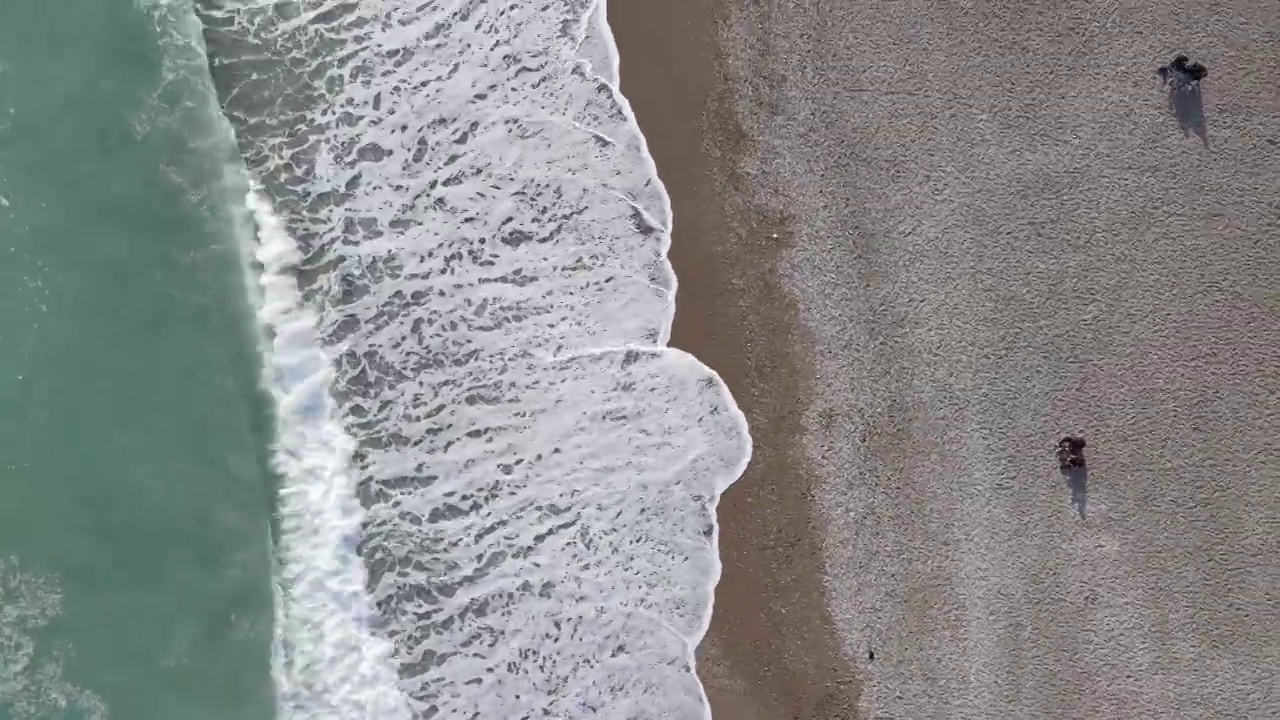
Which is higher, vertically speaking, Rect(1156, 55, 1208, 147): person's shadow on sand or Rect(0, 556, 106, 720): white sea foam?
Rect(1156, 55, 1208, 147): person's shadow on sand

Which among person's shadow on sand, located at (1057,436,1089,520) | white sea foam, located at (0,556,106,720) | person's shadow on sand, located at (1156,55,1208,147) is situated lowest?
white sea foam, located at (0,556,106,720)

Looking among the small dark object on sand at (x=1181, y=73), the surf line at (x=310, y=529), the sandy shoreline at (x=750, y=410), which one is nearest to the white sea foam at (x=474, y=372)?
the surf line at (x=310, y=529)

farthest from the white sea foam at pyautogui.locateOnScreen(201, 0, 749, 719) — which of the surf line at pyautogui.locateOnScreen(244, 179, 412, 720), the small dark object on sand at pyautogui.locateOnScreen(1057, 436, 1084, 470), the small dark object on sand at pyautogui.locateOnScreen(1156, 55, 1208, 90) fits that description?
the small dark object on sand at pyautogui.locateOnScreen(1156, 55, 1208, 90)

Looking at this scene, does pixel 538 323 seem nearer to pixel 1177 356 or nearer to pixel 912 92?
pixel 912 92

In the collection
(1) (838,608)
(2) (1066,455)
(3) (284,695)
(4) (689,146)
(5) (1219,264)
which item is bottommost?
(3) (284,695)

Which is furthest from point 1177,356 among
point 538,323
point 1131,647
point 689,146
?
point 538,323

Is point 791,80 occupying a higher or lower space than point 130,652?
higher

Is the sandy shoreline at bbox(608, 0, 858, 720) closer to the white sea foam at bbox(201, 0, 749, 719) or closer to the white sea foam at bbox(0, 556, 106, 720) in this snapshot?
the white sea foam at bbox(201, 0, 749, 719)

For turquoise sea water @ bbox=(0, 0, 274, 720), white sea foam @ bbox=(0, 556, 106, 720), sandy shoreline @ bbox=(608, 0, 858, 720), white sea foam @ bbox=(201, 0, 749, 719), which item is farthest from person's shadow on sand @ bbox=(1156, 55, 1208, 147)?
white sea foam @ bbox=(0, 556, 106, 720)
